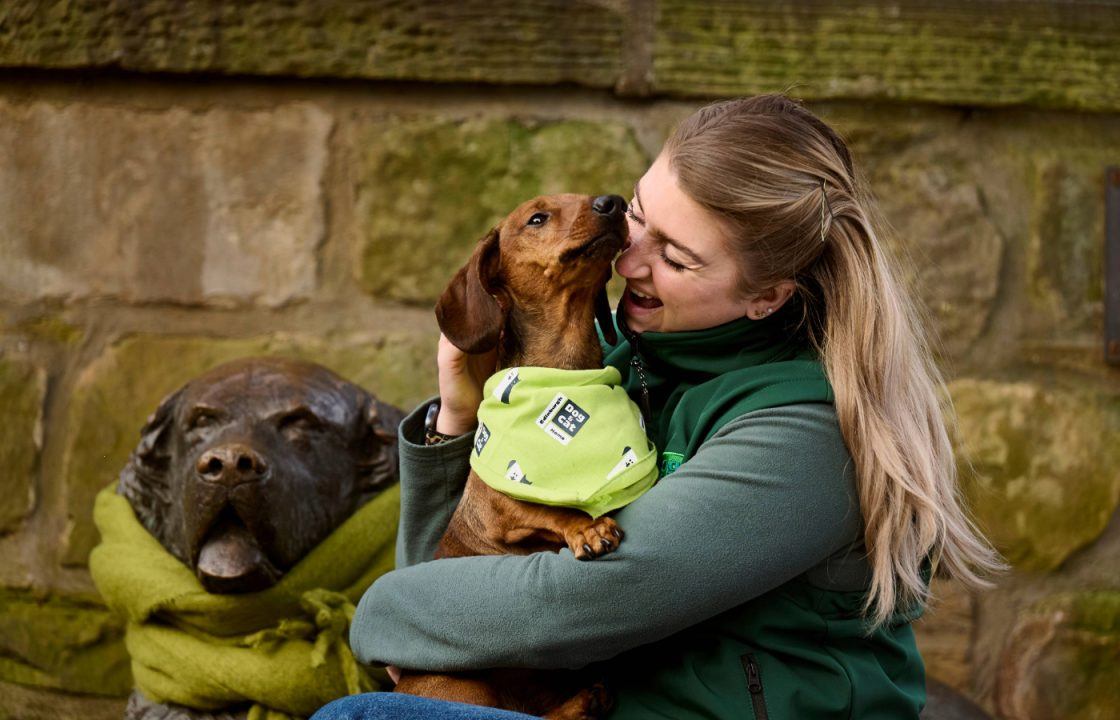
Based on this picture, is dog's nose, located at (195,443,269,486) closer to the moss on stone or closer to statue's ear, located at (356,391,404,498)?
statue's ear, located at (356,391,404,498)

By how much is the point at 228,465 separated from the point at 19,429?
1.17 m

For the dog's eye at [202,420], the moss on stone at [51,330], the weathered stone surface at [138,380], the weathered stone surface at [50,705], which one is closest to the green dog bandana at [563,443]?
the dog's eye at [202,420]

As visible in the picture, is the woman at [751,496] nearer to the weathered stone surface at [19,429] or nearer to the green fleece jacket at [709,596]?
the green fleece jacket at [709,596]

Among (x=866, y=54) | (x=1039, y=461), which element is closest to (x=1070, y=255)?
(x=1039, y=461)

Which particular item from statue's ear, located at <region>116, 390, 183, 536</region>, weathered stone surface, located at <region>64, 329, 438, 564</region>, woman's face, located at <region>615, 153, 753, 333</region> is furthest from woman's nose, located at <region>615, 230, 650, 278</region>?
weathered stone surface, located at <region>64, 329, 438, 564</region>

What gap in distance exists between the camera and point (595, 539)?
6.33ft

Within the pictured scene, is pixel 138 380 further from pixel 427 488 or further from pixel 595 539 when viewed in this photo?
pixel 595 539

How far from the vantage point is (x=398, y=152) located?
317 centimetres

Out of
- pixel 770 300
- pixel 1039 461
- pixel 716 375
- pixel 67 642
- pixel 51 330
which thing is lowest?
pixel 67 642

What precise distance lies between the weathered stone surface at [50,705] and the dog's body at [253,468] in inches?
31.1

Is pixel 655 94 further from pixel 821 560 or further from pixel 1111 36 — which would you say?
pixel 821 560

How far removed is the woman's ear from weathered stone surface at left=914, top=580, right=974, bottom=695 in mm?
1419

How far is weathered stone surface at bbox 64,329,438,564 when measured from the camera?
3.19m

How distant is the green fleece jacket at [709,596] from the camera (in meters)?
1.92
